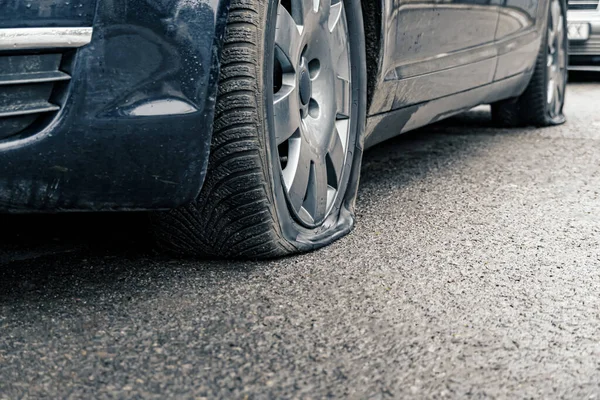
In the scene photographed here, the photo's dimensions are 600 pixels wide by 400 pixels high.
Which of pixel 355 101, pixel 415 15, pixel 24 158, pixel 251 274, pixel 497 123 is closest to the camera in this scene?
pixel 24 158

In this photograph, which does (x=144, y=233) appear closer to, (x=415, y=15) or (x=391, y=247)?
(x=391, y=247)

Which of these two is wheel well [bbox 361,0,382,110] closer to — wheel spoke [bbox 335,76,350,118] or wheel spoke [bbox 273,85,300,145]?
wheel spoke [bbox 335,76,350,118]

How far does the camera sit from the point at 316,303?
2.02 m

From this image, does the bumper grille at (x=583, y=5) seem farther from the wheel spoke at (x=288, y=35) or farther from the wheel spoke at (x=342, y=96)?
the wheel spoke at (x=288, y=35)

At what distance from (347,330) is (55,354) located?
1.84 ft

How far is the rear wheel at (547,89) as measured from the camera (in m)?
4.63

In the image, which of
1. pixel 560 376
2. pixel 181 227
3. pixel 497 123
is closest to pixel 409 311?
pixel 560 376

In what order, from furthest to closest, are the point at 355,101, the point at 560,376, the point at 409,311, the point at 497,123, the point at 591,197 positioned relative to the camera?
the point at 497,123, the point at 591,197, the point at 355,101, the point at 409,311, the point at 560,376

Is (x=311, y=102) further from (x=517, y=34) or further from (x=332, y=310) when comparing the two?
(x=517, y=34)

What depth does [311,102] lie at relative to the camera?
2516 millimetres

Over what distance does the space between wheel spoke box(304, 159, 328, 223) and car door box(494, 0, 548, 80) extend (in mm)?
1505

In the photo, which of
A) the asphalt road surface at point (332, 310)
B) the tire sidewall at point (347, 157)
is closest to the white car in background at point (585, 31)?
the asphalt road surface at point (332, 310)

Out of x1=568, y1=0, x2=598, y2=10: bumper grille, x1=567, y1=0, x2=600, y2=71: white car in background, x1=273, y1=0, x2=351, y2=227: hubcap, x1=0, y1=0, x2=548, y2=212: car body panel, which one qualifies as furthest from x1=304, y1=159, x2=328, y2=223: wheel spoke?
x1=568, y1=0, x2=598, y2=10: bumper grille

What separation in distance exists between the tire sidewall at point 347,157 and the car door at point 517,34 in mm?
1227
